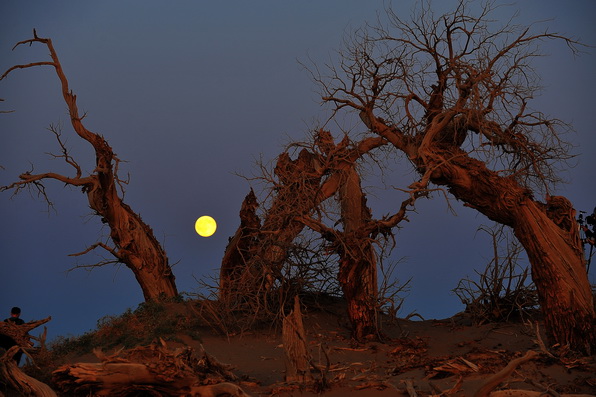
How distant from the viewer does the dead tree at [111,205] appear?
15.9 metres

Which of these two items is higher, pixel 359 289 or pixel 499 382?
pixel 359 289

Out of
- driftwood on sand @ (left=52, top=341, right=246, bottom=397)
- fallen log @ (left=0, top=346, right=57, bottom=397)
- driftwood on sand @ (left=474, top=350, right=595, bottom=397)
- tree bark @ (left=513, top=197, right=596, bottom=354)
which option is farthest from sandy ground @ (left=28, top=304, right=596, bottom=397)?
fallen log @ (left=0, top=346, right=57, bottom=397)

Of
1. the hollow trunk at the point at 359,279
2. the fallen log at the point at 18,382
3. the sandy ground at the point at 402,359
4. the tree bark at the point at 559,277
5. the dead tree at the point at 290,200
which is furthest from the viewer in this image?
the dead tree at the point at 290,200

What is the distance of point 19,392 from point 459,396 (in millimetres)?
5527

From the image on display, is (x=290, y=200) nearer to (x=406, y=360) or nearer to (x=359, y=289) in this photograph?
(x=359, y=289)

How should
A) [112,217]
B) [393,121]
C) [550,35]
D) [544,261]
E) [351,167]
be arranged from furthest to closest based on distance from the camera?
A: 1. [112,217]
2. [351,167]
3. [393,121]
4. [550,35]
5. [544,261]

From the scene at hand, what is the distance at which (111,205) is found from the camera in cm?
1614

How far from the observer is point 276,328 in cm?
1333

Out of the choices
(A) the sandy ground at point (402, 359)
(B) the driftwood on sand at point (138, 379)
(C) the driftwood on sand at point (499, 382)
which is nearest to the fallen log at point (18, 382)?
(B) the driftwood on sand at point (138, 379)

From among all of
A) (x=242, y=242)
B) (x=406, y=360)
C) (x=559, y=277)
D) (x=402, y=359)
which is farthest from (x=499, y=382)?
(x=242, y=242)

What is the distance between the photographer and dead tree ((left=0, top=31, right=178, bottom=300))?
1585cm

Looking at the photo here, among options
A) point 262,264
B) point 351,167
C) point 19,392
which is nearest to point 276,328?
point 262,264

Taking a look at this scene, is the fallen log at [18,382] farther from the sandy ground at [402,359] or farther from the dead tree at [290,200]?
the dead tree at [290,200]

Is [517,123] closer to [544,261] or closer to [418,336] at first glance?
[544,261]
